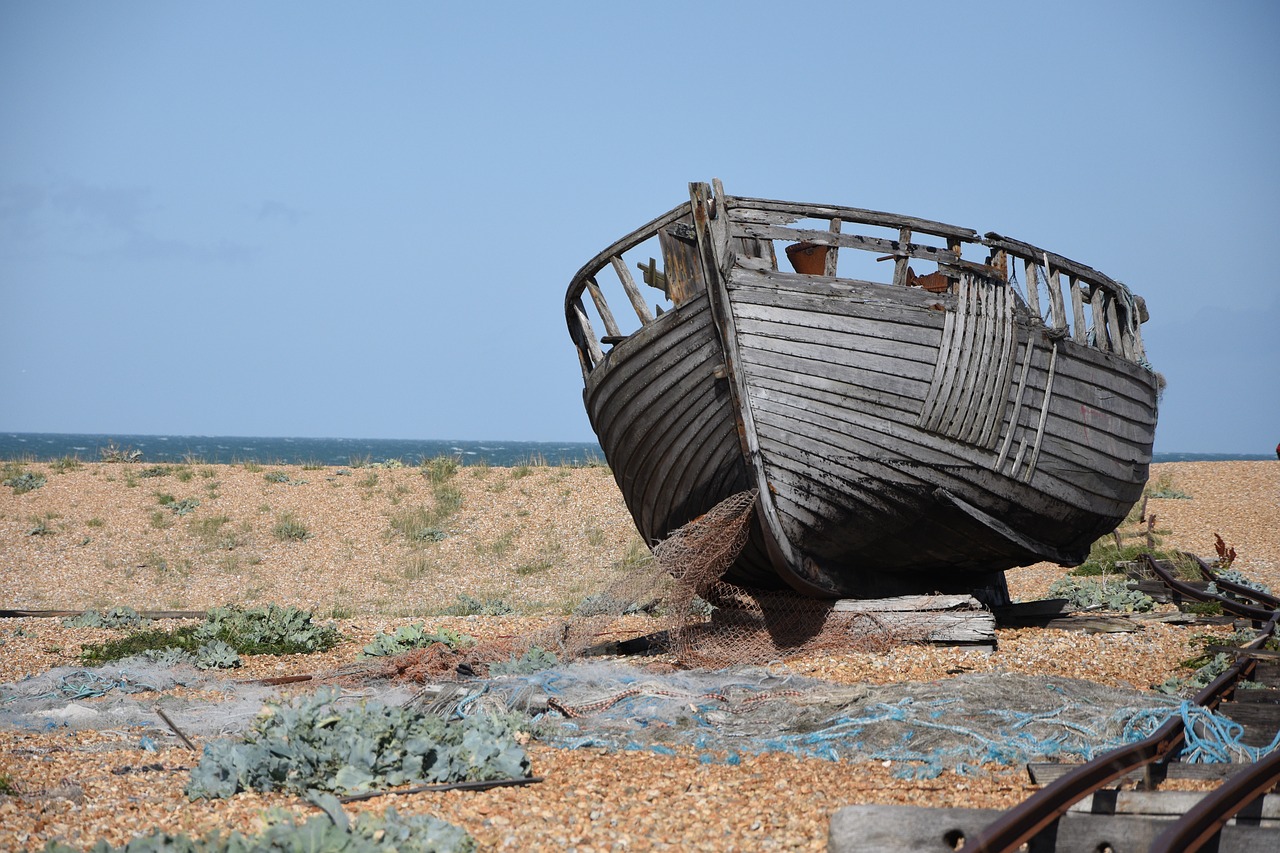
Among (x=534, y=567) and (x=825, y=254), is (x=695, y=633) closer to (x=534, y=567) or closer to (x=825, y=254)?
(x=825, y=254)

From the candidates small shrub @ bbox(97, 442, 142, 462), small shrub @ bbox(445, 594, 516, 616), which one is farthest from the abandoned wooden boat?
small shrub @ bbox(97, 442, 142, 462)

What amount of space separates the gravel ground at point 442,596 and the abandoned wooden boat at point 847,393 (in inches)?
43.2

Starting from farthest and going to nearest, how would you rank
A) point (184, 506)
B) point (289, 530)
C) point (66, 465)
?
point (66, 465) → point (184, 506) → point (289, 530)

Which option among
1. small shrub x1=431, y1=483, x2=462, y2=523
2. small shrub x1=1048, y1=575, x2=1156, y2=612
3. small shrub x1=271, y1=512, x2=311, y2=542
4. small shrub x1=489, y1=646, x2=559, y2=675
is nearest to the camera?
small shrub x1=489, y1=646, x2=559, y2=675

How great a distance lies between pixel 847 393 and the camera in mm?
8445

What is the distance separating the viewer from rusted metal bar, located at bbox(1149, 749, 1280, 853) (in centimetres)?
354

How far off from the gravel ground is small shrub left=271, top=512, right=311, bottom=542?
0.29ft

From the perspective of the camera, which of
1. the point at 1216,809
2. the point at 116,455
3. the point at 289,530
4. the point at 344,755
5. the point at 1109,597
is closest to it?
the point at 1216,809

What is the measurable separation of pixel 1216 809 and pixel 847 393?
495cm

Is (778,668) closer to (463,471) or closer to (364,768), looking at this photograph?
(364,768)

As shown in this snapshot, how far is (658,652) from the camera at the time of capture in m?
9.74

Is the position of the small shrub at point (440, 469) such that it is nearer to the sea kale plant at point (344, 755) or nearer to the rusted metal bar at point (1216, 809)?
the sea kale plant at point (344, 755)

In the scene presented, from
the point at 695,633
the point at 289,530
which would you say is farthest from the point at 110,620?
the point at 289,530

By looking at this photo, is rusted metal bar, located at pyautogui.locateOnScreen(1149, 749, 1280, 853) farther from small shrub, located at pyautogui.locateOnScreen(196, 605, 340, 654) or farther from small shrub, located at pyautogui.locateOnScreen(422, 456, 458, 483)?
small shrub, located at pyautogui.locateOnScreen(422, 456, 458, 483)
